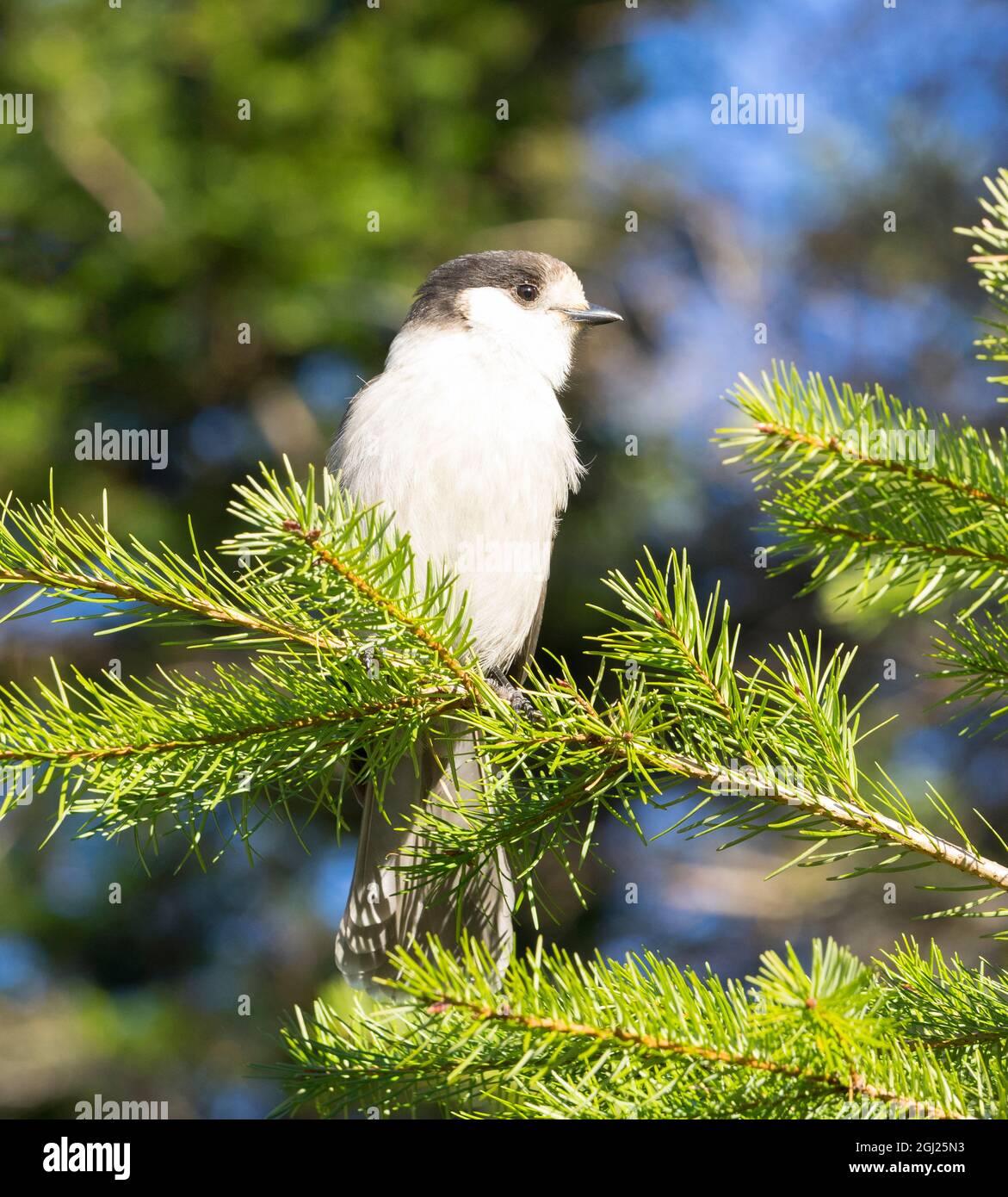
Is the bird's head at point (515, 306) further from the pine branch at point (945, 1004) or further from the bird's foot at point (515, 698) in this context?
the pine branch at point (945, 1004)

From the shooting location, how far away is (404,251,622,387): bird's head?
378 centimetres

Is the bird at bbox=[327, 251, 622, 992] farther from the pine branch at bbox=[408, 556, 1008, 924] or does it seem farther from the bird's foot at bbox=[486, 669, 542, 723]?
the pine branch at bbox=[408, 556, 1008, 924]

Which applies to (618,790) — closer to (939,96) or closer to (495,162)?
(495,162)

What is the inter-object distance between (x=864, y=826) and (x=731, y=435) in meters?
0.57

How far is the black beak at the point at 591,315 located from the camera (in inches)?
158

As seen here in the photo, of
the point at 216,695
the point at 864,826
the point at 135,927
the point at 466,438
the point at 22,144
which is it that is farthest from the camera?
the point at 135,927

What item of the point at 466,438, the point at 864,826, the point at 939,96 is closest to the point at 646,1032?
the point at 864,826

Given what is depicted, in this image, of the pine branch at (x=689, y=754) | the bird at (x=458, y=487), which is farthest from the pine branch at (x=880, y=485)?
the bird at (x=458, y=487)

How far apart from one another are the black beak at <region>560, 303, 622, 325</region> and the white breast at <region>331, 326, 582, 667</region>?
47 centimetres

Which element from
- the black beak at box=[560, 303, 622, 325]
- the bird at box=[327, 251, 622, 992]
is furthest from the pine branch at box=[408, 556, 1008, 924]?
the black beak at box=[560, 303, 622, 325]

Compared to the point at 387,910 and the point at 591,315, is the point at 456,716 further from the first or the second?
the point at 591,315

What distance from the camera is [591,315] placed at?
158 inches

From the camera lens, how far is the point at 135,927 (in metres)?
5.43

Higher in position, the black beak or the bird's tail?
the black beak
